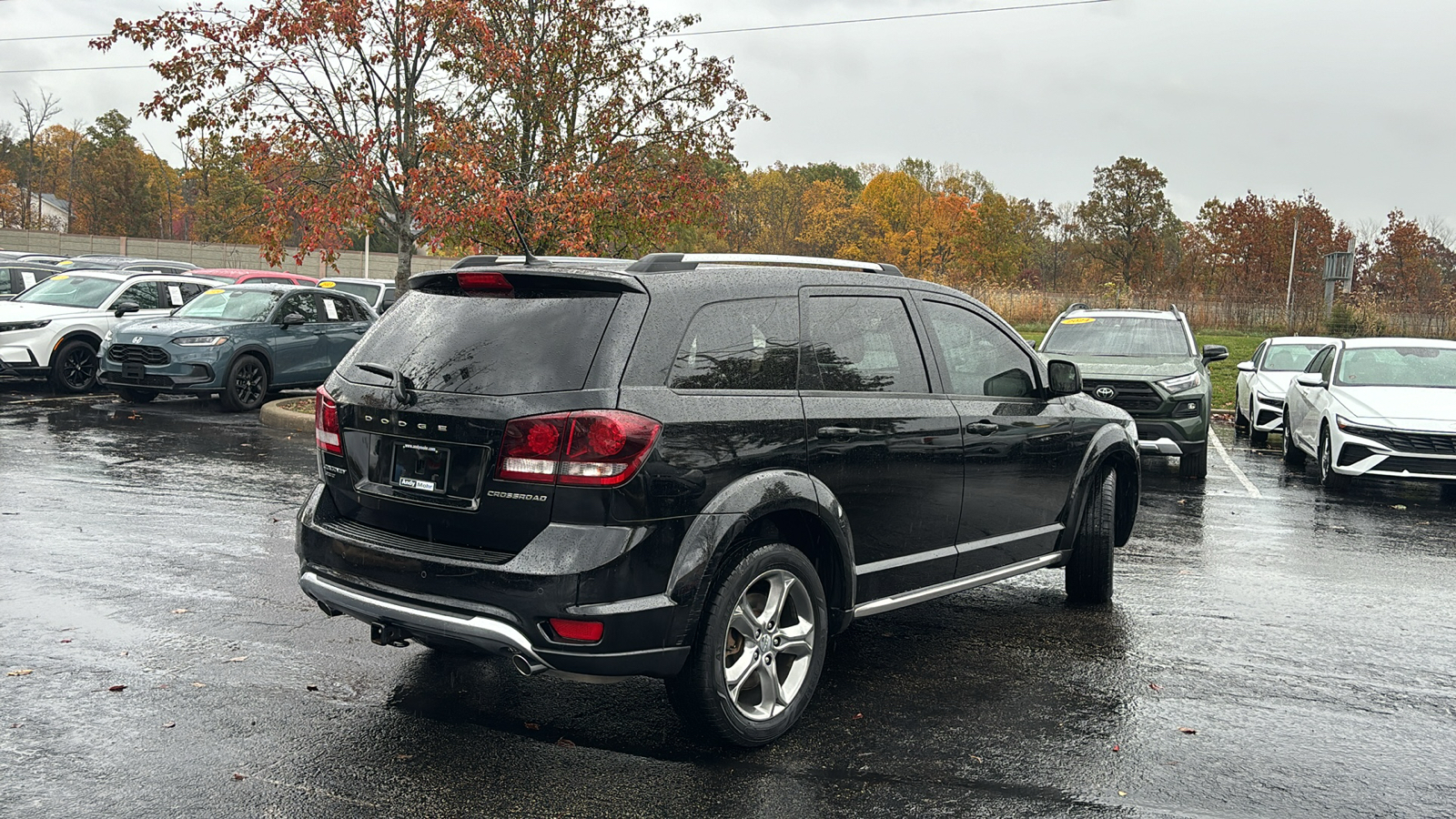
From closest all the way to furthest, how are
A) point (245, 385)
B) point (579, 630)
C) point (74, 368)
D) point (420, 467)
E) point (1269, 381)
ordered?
point (579, 630) < point (420, 467) < point (245, 385) < point (1269, 381) < point (74, 368)

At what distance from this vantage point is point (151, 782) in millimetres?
4062

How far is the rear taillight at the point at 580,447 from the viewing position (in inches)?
161

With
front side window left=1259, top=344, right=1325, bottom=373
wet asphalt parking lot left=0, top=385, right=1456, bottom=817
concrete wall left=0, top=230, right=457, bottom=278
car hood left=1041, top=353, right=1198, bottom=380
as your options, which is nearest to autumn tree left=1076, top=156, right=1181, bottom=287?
concrete wall left=0, top=230, right=457, bottom=278

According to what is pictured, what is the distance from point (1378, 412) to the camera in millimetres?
12016

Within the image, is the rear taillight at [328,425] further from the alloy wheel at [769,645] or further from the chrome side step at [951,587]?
the chrome side step at [951,587]

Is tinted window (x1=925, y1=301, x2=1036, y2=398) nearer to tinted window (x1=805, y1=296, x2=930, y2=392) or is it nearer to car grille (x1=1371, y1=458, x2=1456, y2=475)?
tinted window (x1=805, y1=296, x2=930, y2=392)

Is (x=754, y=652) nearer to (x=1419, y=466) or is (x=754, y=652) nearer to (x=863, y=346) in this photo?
(x=863, y=346)

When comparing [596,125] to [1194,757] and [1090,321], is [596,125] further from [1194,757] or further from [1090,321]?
[1194,757]

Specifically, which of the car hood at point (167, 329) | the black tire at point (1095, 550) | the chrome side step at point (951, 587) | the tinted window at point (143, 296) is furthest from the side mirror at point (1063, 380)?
the tinted window at point (143, 296)

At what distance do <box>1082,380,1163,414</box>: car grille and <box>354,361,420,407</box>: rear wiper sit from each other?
955 cm

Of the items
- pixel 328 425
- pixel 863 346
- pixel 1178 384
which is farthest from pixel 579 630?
pixel 1178 384

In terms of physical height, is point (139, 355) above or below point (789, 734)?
above

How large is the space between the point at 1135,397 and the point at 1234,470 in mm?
2284

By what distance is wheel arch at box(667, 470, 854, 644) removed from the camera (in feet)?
13.9
